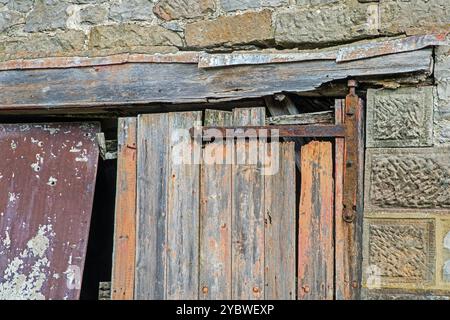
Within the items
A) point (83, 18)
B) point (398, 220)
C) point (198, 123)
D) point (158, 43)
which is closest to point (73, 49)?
point (83, 18)

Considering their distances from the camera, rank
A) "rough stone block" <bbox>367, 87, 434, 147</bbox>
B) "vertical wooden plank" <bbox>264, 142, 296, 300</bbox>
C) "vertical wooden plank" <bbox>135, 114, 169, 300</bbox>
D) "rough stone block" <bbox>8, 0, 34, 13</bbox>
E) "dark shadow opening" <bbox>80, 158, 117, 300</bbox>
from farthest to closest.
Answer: "dark shadow opening" <bbox>80, 158, 117, 300</bbox>
"rough stone block" <bbox>8, 0, 34, 13</bbox>
"vertical wooden plank" <bbox>135, 114, 169, 300</bbox>
"vertical wooden plank" <bbox>264, 142, 296, 300</bbox>
"rough stone block" <bbox>367, 87, 434, 147</bbox>

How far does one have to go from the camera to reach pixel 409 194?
3.51m

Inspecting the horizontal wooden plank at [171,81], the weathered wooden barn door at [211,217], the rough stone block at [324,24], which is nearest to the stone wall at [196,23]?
the rough stone block at [324,24]

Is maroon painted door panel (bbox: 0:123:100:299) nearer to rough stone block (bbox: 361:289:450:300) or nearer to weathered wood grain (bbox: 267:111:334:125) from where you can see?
weathered wood grain (bbox: 267:111:334:125)

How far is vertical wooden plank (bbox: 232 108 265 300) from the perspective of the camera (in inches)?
144

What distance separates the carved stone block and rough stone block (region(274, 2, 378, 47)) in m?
0.84

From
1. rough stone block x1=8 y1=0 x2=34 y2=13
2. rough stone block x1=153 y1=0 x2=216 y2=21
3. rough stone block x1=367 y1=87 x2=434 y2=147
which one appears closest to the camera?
rough stone block x1=367 y1=87 x2=434 y2=147

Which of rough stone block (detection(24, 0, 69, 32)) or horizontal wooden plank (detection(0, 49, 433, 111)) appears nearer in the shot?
horizontal wooden plank (detection(0, 49, 433, 111))

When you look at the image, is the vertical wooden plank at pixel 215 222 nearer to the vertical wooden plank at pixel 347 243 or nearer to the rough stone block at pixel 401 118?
the vertical wooden plank at pixel 347 243

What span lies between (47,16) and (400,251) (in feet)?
6.74

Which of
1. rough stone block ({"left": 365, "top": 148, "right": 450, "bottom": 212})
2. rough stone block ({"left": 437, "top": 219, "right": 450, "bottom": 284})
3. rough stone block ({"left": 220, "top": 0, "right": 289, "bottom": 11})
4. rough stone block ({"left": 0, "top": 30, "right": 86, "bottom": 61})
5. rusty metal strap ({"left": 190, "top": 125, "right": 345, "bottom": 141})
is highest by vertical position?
rough stone block ({"left": 220, "top": 0, "right": 289, "bottom": 11})

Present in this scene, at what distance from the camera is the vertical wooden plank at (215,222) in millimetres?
3699

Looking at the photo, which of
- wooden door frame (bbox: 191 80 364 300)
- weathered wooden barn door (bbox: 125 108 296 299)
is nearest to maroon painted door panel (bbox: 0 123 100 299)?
weathered wooden barn door (bbox: 125 108 296 299)

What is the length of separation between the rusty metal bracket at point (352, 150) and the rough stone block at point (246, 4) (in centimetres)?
53
